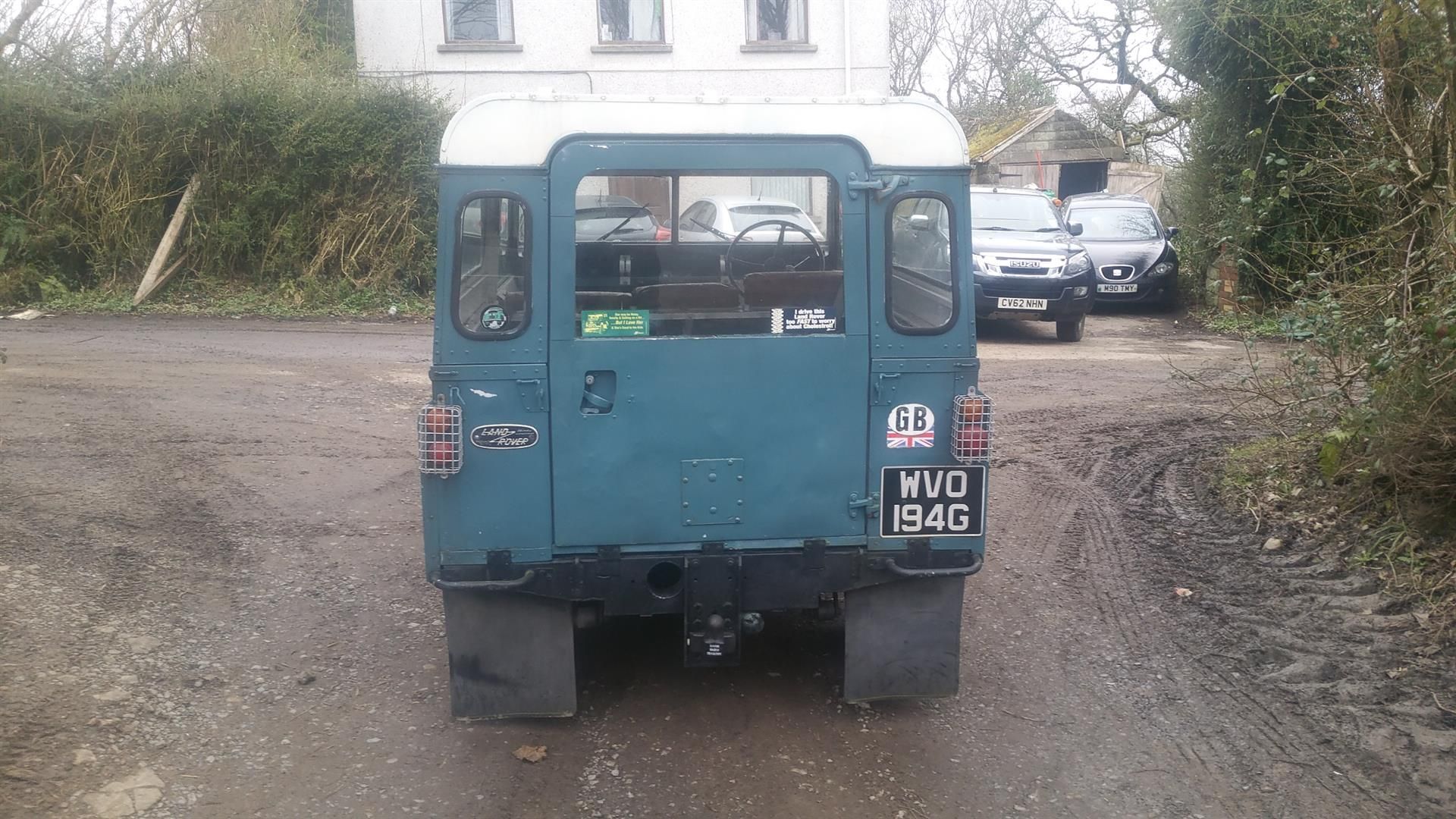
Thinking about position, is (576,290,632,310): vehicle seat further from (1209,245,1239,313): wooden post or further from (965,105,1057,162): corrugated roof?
(965,105,1057,162): corrugated roof

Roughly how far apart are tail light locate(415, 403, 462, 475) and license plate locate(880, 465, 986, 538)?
1.52 meters

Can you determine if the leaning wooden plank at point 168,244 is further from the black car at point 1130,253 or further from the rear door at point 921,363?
the rear door at point 921,363

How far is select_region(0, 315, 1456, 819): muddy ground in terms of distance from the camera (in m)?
4.08

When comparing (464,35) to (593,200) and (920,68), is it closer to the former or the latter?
(593,200)

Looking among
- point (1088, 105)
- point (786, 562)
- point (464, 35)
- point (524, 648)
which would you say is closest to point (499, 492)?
point (524, 648)

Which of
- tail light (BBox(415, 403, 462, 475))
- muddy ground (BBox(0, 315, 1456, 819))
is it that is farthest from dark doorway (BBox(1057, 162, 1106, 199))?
tail light (BBox(415, 403, 462, 475))

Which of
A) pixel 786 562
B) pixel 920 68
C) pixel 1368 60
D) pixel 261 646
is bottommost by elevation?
pixel 261 646

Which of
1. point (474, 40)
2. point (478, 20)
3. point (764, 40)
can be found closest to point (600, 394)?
point (764, 40)

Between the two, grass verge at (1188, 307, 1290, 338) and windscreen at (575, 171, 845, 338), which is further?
grass verge at (1188, 307, 1290, 338)

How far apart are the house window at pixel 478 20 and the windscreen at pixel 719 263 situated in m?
16.0

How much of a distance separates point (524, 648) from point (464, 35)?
16.9 m

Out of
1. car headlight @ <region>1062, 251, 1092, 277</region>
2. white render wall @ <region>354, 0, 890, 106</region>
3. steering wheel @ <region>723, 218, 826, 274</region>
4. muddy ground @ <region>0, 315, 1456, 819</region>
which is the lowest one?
muddy ground @ <region>0, 315, 1456, 819</region>

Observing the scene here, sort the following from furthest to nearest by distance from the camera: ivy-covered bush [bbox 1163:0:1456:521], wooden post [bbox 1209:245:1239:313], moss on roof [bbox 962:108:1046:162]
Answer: moss on roof [bbox 962:108:1046:162]
wooden post [bbox 1209:245:1239:313]
ivy-covered bush [bbox 1163:0:1456:521]

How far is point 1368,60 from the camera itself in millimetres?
6715
